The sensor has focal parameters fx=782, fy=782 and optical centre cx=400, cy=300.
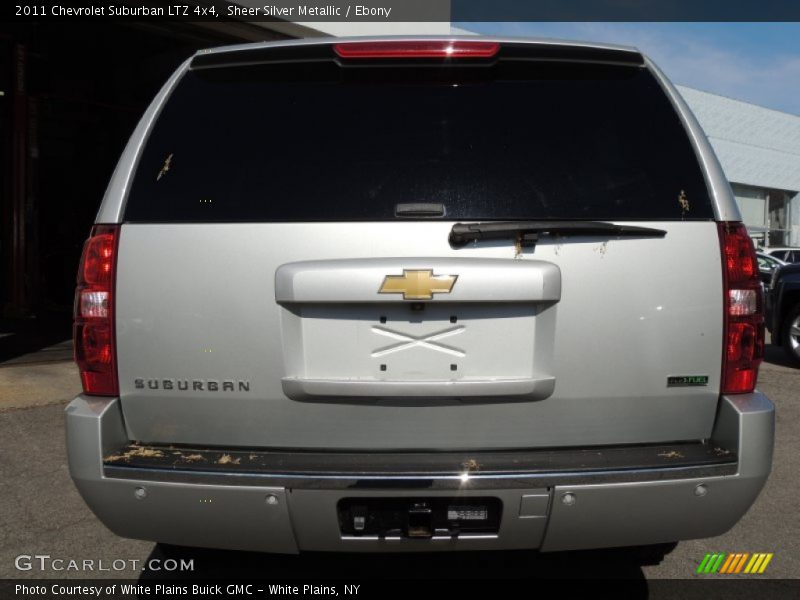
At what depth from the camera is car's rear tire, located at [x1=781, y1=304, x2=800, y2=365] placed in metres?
9.30

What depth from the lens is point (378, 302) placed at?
2234 millimetres

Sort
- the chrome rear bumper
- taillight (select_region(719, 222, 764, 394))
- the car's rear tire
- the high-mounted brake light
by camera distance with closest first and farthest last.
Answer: the chrome rear bumper → taillight (select_region(719, 222, 764, 394)) → the high-mounted brake light → the car's rear tire

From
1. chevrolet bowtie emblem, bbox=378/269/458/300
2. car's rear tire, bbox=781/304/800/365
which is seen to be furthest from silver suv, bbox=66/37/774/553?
car's rear tire, bbox=781/304/800/365

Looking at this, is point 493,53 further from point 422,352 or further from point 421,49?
point 422,352

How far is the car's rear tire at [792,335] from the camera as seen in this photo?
9297 mm

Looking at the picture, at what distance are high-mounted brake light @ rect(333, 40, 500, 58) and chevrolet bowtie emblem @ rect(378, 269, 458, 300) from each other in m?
0.74

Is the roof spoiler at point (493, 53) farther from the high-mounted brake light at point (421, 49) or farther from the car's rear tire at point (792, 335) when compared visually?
the car's rear tire at point (792, 335)

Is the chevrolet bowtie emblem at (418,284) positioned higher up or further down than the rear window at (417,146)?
further down

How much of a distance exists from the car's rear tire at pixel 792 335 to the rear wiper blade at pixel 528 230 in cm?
810

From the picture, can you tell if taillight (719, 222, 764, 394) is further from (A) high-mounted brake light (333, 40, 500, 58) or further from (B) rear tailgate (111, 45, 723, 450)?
(A) high-mounted brake light (333, 40, 500, 58)

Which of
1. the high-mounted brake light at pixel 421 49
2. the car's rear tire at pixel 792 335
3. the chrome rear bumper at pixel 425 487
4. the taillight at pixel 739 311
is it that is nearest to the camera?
the chrome rear bumper at pixel 425 487

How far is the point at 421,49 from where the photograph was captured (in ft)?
8.14

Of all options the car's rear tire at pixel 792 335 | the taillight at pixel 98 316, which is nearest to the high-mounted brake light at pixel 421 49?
the taillight at pixel 98 316

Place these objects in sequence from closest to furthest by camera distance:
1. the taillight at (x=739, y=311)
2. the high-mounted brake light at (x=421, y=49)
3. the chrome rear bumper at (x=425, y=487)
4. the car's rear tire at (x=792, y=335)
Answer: the chrome rear bumper at (x=425, y=487)
the taillight at (x=739, y=311)
the high-mounted brake light at (x=421, y=49)
the car's rear tire at (x=792, y=335)
